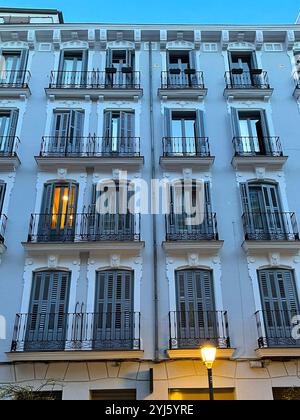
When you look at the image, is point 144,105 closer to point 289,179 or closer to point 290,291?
point 289,179

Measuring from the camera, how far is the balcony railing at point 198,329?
11953 millimetres

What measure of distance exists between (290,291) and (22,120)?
11264mm

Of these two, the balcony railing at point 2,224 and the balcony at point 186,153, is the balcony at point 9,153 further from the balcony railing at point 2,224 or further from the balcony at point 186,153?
the balcony at point 186,153

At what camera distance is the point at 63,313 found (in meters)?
12.4

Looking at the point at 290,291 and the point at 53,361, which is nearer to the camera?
the point at 53,361

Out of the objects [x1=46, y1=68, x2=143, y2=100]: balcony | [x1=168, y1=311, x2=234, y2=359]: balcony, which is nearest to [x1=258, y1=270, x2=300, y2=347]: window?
[x1=168, y1=311, x2=234, y2=359]: balcony

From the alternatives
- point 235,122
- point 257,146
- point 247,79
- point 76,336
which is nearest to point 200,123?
point 235,122

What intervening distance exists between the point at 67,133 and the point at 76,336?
750cm

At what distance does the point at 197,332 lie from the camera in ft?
40.1

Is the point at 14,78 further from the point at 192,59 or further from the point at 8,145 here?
the point at 192,59

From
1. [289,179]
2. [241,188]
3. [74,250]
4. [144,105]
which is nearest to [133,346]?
[74,250]

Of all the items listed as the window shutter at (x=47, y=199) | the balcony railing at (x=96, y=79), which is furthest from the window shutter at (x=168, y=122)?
the window shutter at (x=47, y=199)

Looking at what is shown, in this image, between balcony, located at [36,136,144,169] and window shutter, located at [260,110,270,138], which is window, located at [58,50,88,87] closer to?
balcony, located at [36,136,144,169]

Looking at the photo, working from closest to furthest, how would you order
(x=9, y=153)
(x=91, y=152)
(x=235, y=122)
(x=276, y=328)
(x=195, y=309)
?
(x=276, y=328) → (x=195, y=309) → (x=9, y=153) → (x=91, y=152) → (x=235, y=122)
